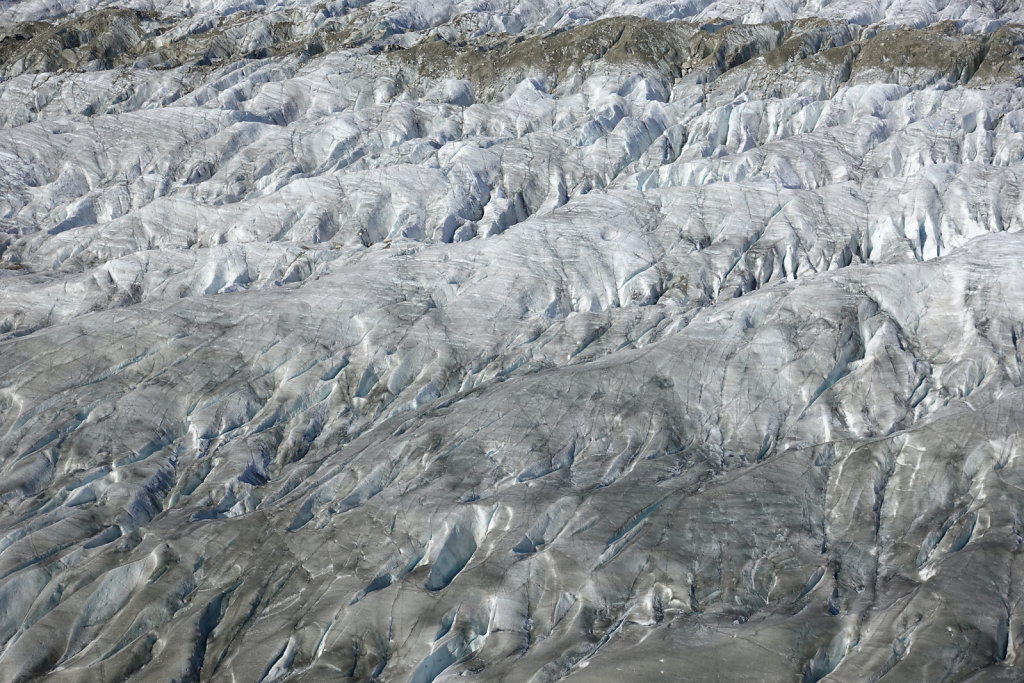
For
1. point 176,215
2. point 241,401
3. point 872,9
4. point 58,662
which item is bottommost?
point 58,662

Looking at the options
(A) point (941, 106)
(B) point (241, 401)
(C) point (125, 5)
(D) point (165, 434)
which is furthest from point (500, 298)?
(C) point (125, 5)

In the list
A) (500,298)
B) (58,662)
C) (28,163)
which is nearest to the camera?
(58,662)

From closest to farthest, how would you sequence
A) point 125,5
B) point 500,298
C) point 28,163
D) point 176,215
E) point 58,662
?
1. point 58,662
2. point 500,298
3. point 176,215
4. point 28,163
5. point 125,5

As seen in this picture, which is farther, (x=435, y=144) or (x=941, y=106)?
(x=435, y=144)

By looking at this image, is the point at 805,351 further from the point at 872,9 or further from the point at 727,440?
the point at 872,9

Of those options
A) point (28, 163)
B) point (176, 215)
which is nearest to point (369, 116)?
point (176, 215)

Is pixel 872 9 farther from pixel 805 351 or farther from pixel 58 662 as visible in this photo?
pixel 58 662

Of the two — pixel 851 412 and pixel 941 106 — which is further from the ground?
pixel 941 106
